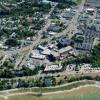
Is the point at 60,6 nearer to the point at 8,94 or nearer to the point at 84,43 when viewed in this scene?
the point at 84,43

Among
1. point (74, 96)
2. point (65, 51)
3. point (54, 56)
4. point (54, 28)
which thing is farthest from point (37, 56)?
point (74, 96)

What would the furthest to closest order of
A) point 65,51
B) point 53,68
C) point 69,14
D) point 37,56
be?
1. point 69,14
2. point 65,51
3. point 37,56
4. point 53,68

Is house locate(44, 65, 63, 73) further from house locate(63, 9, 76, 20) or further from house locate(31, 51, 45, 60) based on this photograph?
house locate(63, 9, 76, 20)

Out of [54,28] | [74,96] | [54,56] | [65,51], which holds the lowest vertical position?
[74,96]

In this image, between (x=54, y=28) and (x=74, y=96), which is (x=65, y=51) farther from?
(x=74, y=96)

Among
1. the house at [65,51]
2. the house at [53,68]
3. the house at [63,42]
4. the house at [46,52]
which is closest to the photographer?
A: the house at [53,68]

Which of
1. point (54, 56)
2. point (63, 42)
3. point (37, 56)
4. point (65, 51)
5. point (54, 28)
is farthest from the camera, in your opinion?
point (54, 28)

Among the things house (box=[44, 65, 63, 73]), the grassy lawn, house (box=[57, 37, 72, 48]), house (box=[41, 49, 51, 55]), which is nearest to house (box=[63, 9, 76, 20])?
house (box=[57, 37, 72, 48])

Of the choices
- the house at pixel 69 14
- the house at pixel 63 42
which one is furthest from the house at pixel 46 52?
the house at pixel 69 14

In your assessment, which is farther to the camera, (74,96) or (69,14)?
(69,14)

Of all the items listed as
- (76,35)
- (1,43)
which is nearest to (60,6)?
(76,35)

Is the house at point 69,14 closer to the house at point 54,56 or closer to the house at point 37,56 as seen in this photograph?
the house at point 54,56

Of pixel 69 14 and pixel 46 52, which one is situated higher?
pixel 69 14
